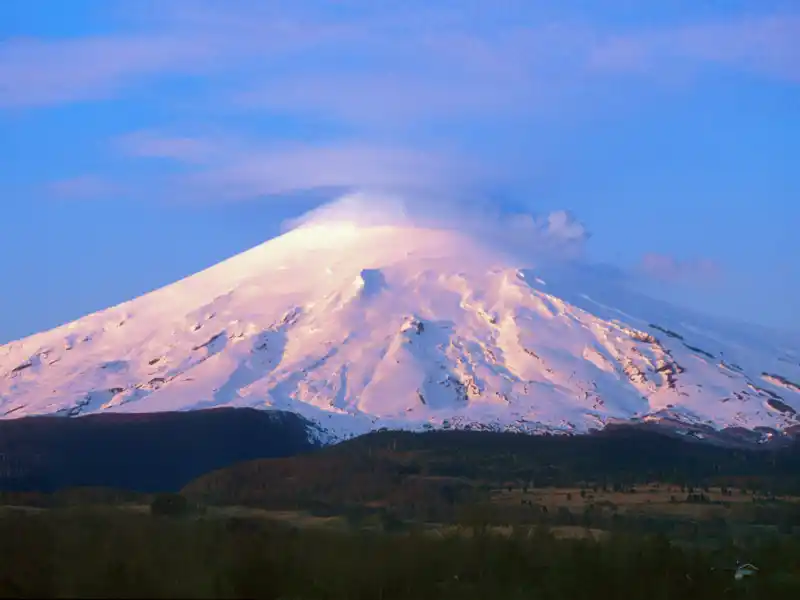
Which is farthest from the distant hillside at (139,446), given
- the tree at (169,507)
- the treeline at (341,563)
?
the treeline at (341,563)

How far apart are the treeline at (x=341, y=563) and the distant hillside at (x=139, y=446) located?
63737 mm

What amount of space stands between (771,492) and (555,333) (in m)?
72.0

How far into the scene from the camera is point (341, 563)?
39000 mm

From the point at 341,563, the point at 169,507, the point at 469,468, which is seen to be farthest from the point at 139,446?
the point at 341,563

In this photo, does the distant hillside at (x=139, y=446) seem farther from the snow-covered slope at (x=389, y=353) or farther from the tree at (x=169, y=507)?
the tree at (x=169, y=507)

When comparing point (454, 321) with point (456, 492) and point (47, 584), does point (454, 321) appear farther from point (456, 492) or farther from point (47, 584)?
point (47, 584)

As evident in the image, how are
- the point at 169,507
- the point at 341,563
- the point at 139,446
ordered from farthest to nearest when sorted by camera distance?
the point at 139,446
the point at 169,507
the point at 341,563

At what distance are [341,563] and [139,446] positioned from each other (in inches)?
3307

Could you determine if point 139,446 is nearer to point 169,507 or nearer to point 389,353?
point 389,353

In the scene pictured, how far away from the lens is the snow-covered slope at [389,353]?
138m

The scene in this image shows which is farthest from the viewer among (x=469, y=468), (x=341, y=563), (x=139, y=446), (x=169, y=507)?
(x=139, y=446)

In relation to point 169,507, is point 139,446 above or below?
below

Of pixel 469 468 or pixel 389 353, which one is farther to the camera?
pixel 389 353

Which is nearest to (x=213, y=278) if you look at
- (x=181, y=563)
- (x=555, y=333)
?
(x=555, y=333)
